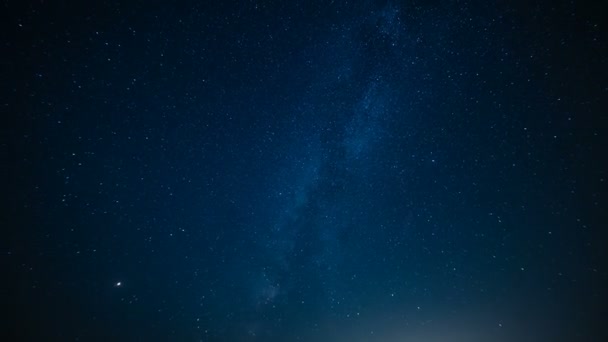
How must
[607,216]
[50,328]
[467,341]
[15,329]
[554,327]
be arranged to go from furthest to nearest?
[467,341], [554,327], [50,328], [15,329], [607,216]

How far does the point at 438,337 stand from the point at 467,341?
45.7 inches

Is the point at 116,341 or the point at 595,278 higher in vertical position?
the point at 116,341

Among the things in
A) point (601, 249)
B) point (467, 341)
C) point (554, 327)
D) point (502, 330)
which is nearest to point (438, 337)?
point (467, 341)

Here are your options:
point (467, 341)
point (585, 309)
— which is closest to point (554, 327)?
point (585, 309)

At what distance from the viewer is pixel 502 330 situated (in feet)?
38.4

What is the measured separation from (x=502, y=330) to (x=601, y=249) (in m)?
6.83

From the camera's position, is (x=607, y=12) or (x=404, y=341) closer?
(x=607, y=12)

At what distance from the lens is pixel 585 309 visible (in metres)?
9.14

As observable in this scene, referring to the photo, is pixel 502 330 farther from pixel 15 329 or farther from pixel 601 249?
pixel 15 329

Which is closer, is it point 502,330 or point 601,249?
point 601,249

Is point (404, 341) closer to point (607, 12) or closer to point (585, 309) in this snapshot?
point (585, 309)

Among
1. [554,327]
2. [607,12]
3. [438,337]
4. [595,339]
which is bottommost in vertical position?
[595,339]

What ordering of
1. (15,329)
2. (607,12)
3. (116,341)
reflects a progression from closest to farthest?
1. (607,12)
2. (15,329)
3. (116,341)

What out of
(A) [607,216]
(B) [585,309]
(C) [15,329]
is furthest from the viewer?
(B) [585,309]
